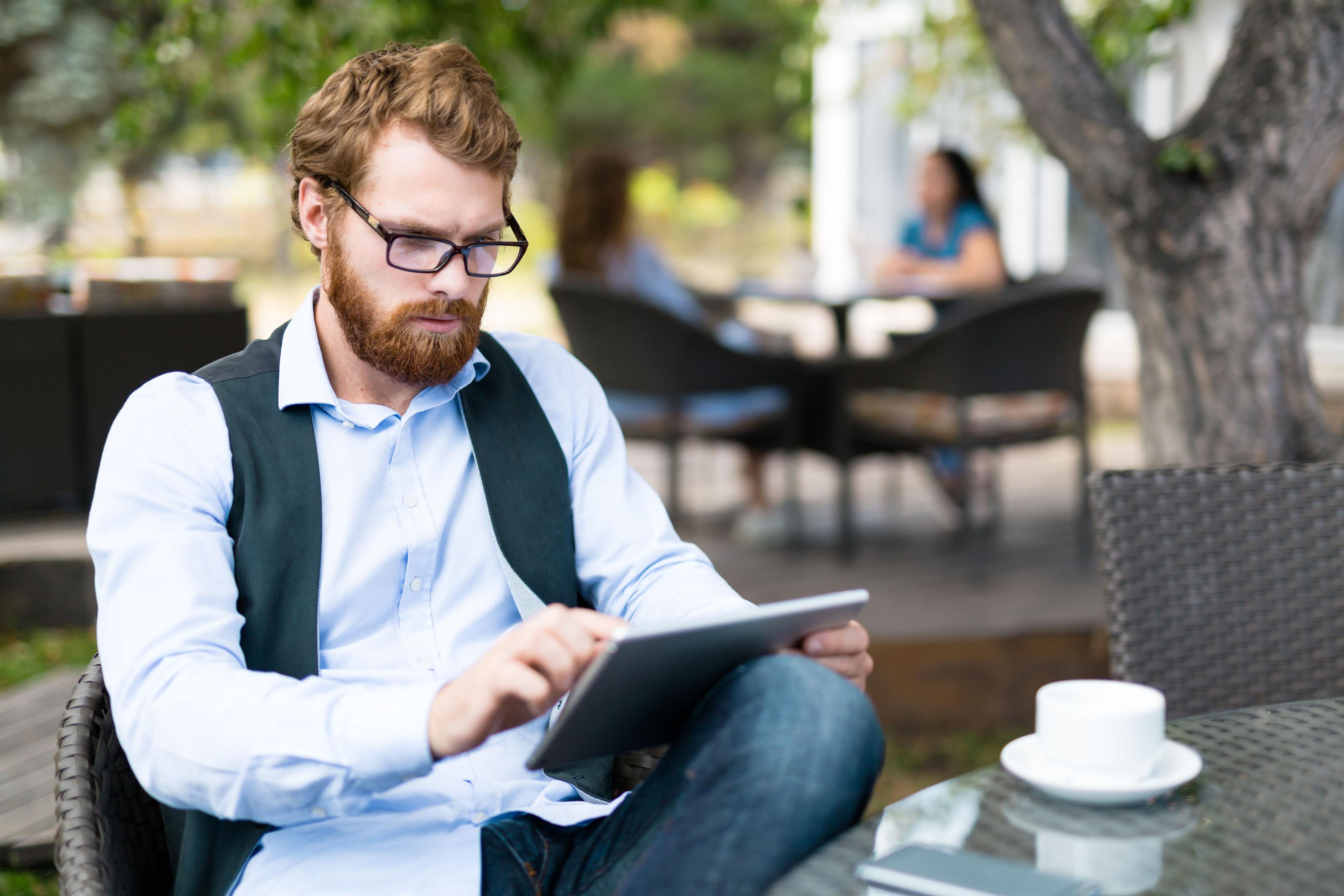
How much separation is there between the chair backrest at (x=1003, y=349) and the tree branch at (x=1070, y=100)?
1332 mm

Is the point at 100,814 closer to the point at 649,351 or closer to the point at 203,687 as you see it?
the point at 203,687

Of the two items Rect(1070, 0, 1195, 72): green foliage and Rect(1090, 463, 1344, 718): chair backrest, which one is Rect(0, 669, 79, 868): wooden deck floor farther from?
Rect(1070, 0, 1195, 72): green foliage

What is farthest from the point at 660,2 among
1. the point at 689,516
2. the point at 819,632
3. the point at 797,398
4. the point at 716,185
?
the point at 716,185

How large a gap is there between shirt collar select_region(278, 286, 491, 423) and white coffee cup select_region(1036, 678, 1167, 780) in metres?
0.84

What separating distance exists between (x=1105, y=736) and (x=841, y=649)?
1.06ft

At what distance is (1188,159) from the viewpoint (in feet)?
8.05

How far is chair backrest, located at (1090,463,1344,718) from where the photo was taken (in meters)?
1.76

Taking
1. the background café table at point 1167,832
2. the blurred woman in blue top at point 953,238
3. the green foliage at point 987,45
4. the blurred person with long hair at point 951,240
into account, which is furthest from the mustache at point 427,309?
the blurred woman in blue top at point 953,238

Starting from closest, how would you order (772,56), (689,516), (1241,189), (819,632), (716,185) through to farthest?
(819,632) → (1241,189) → (689,516) → (772,56) → (716,185)

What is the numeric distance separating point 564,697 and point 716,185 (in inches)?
858

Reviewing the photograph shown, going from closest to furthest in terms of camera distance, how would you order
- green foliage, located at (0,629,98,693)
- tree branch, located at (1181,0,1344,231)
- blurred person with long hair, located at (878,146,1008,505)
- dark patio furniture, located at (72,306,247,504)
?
tree branch, located at (1181,0,1344,231) < green foliage, located at (0,629,98,693) < dark patio furniture, located at (72,306,247,504) < blurred person with long hair, located at (878,146,1008,505)

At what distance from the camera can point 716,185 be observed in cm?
2288

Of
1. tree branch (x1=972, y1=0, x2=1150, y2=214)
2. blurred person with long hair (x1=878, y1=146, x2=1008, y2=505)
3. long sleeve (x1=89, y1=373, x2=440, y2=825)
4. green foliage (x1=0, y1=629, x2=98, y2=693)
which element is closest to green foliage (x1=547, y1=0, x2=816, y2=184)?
blurred person with long hair (x1=878, y1=146, x2=1008, y2=505)

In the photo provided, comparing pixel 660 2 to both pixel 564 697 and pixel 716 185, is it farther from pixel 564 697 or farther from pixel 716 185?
pixel 716 185
